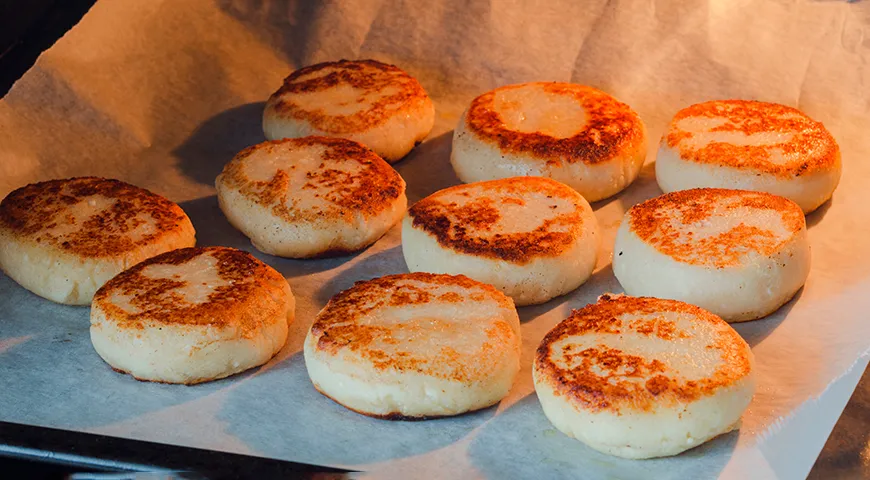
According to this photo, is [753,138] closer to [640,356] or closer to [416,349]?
[640,356]

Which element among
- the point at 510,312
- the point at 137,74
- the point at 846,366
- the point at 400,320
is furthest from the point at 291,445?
the point at 137,74

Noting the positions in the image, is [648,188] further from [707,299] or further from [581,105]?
[707,299]

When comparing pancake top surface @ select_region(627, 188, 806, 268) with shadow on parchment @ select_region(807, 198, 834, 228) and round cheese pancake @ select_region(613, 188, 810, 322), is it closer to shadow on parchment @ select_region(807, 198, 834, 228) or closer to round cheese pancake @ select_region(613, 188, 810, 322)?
round cheese pancake @ select_region(613, 188, 810, 322)

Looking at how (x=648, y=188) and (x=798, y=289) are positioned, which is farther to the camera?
(x=648, y=188)

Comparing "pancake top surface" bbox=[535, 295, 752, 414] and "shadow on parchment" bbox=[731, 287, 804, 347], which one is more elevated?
"pancake top surface" bbox=[535, 295, 752, 414]

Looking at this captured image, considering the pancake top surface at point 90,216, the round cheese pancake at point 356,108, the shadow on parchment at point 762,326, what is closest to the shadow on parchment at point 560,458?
the shadow on parchment at point 762,326

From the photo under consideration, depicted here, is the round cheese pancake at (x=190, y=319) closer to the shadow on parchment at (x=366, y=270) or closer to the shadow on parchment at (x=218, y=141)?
the shadow on parchment at (x=366, y=270)

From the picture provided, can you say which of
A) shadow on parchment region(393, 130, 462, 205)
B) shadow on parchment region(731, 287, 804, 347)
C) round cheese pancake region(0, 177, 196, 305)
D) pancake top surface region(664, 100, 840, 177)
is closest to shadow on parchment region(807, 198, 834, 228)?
pancake top surface region(664, 100, 840, 177)
